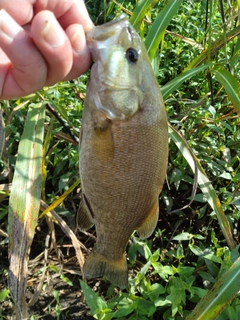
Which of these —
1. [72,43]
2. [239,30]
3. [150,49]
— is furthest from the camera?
[239,30]

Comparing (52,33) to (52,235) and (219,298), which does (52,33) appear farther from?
(52,235)

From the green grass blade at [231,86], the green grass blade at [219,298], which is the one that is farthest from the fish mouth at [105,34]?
the green grass blade at [219,298]

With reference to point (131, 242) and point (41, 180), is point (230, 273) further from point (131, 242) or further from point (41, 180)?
point (41, 180)

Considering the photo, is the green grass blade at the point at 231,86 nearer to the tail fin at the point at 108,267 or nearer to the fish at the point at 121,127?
the fish at the point at 121,127

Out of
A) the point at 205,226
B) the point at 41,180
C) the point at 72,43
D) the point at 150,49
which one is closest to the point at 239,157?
the point at 205,226

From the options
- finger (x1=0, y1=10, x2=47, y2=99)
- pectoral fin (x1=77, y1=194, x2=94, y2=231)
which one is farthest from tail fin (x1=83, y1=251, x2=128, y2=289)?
finger (x1=0, y1=10, x2=47, y2=99)

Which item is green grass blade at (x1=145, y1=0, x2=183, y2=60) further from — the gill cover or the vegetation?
the gill cover

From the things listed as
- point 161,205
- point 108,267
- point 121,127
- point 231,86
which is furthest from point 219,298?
point 161,205

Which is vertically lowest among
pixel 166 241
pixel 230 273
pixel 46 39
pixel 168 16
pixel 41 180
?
pixel 166 241
